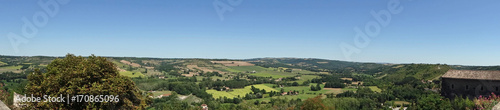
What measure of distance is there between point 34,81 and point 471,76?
4498cm

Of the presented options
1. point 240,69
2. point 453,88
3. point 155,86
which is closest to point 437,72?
point 453,88

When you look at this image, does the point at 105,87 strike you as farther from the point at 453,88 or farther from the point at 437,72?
the point at 437,72

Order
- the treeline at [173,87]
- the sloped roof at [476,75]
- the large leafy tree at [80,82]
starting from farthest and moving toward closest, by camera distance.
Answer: the treeline at [173,87]
the sloped roof at [476,75]
the large leafy tree at [80,82]

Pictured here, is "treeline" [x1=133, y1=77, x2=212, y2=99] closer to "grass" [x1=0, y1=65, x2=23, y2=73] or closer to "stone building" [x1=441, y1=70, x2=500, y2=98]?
"grass" [x1=0, y1=65, x2=23, y2=73]

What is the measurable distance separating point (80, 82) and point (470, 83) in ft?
140

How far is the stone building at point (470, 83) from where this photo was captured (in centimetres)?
3241

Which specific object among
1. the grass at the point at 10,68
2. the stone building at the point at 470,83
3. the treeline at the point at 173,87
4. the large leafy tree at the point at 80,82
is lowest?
the treeline at the point at 173,87

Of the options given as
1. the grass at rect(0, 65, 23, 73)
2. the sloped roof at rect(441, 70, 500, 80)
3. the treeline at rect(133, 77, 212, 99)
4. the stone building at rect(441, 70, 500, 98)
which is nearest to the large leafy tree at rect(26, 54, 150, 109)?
the stone building at rect(441, 70, 500, 98)

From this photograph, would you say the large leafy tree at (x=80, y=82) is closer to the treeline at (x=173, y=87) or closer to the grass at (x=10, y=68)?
the treeline at (x=173, y=87)

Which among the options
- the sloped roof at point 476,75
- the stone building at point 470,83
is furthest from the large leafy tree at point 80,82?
the sloped roof at point 476,75

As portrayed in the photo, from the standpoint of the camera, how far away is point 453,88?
35531 millimetres

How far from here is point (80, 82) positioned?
12219 millimetres

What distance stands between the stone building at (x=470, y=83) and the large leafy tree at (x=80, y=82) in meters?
39.8

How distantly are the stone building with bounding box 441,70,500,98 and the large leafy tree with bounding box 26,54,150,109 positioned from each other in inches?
1567
